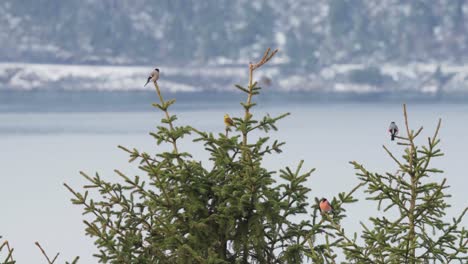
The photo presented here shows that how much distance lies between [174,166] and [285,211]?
627 millimetres

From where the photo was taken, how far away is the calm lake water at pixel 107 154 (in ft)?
153

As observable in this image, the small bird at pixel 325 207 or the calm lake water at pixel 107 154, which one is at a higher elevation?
the small bird at pixel 325 207

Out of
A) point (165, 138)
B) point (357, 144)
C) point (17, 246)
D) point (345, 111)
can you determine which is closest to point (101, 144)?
point (357, 144)

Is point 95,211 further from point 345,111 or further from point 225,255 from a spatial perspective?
point 345,111

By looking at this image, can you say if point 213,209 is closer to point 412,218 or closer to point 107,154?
point 412,218

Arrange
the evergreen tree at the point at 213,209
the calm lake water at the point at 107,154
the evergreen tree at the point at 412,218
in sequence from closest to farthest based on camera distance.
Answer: the evergreen tree at the point at 412,218
the evergreen tree at the point at 213,209
the calm lake water at the point at 107,154

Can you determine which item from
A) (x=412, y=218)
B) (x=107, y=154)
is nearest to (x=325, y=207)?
(x=412, y=218)

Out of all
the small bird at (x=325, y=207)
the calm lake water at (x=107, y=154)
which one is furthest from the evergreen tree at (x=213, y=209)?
the calm lake water at (x=107, y=154)

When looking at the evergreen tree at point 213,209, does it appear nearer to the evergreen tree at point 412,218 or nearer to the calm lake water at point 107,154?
the evergreen tree at point 412,218

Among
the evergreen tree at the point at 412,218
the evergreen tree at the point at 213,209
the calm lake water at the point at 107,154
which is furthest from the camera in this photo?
the calm lake water at the point at 107,154

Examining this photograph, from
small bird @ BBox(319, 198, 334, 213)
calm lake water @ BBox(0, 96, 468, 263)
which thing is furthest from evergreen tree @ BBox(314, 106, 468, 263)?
calm lake water @ BBox(0, 96, 468, 263)

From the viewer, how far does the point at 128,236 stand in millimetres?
6918

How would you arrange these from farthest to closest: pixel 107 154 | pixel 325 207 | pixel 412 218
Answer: pixel 107 154, pixel 325 207, pixel 412 218

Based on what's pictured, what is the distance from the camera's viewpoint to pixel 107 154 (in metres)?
90.6
